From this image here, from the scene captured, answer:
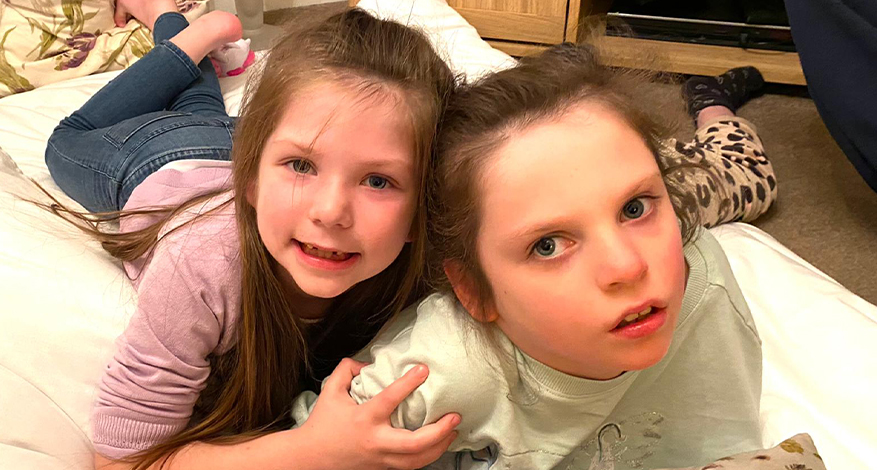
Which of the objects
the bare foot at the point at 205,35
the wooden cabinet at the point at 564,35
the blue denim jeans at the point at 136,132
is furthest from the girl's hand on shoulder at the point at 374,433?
the wooden cabinet at the point at 564,35

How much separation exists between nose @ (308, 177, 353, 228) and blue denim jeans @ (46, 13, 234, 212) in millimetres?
474

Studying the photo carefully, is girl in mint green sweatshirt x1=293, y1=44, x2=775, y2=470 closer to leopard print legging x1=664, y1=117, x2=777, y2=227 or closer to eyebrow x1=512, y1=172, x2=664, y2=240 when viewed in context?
eyebrow x1=512, y1=172, x2=664, y2=240

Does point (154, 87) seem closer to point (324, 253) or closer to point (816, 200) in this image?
point (324, 253)

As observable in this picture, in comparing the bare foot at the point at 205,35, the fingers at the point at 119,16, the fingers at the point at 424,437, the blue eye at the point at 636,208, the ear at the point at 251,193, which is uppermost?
the blue eye at the point at 636,208

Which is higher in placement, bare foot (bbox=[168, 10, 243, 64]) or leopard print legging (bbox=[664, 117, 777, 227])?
bare foot (bbox=[168, 10, 243, 64])

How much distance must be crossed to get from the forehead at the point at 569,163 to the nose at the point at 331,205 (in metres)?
0.12

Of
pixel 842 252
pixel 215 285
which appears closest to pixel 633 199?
pixel 215 285

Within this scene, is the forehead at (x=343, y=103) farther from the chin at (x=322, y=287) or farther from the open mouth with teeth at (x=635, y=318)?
the open mouth with teeth at (x=635, y=318)

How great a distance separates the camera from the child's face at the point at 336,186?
0.69m

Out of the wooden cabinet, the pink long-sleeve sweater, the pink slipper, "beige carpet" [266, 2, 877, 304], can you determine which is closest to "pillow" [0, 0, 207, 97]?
the pink slipper

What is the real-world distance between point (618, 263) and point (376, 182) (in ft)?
0.80

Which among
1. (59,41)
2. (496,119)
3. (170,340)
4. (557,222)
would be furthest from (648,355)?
(59,41)

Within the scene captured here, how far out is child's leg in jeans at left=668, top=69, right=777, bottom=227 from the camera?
4.22 ft

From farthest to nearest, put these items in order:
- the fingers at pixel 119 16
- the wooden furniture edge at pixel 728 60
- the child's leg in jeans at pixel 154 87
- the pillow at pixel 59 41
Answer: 1. the wooden furniture edge at pixel 728 60
2. the fingers at pixel 119 16
3. the pillow at pixel 59 41
4. the child's leg in jeans at pixel 154 87
